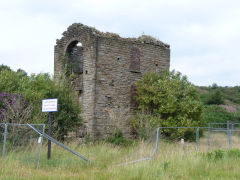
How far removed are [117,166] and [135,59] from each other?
10.3 meters

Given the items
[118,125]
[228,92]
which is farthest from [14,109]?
[228,92]

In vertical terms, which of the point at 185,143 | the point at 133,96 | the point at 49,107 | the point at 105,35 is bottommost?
the point at 185,143

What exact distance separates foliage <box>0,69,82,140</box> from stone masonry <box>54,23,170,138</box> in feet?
4.73

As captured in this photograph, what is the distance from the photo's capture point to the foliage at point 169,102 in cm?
1808

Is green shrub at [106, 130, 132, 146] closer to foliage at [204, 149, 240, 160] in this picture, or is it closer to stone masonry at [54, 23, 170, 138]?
stone masonry at [54, 23, 170, 138]

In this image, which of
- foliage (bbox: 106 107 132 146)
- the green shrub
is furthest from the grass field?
foliage (bbox: 106 107 132 146)

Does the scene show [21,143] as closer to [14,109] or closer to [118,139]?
[14,109]

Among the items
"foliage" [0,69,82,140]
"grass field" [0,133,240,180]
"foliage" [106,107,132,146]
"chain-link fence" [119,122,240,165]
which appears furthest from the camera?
"foliage" [106,107,132,146]

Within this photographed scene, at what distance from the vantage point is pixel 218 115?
29.5 metres

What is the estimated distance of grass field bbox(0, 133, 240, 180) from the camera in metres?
8.83

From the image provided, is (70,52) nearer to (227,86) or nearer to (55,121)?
(55,121)

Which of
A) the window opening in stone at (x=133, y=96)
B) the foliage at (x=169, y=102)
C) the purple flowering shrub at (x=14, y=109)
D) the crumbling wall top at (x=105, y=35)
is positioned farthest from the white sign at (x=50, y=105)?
the window opening in stone at (x=133, y=96)

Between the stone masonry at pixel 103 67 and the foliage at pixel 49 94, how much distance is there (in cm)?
144

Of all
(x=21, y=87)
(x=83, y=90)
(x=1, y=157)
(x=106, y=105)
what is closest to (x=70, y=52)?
(x=83, y=90)
